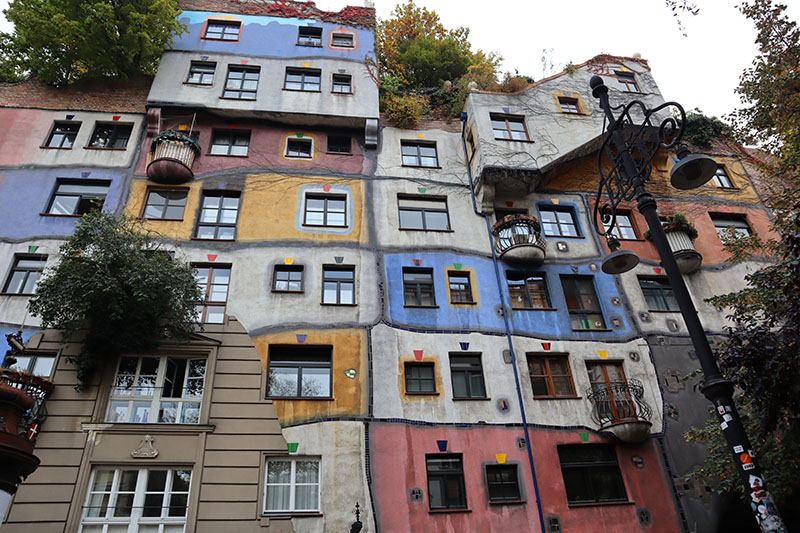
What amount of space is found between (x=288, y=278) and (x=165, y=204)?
4.81 m

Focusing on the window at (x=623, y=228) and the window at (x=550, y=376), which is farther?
the window at (x=623, y=228)

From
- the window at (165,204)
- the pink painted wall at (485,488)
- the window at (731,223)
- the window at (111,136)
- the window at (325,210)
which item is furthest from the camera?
the window at (731,223)

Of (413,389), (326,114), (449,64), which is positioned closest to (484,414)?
(413,389)

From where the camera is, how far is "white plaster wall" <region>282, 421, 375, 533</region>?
1236 centimetres

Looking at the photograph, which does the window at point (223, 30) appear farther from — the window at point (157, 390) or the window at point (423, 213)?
the window at point (157, 390)

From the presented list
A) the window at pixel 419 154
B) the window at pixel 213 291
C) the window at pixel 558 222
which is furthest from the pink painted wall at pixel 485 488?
the window at pixel 419 154

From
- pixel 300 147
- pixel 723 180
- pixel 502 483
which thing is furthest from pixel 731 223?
pixel 300 147

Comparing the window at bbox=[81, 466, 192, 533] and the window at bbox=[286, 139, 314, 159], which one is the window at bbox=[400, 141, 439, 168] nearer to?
the window at bbox=[286, 139, 314, 159]

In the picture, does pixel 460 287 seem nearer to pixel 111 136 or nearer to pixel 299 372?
pixel 299 372

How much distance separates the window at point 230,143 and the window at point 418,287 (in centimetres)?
728

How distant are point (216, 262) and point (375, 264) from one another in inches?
185

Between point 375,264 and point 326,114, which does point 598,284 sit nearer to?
point 375,264

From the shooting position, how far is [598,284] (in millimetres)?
17500

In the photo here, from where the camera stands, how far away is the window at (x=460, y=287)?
1655cm
